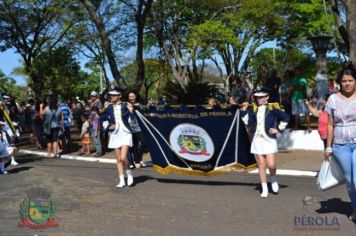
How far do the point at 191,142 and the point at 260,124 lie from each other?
1.67 meters

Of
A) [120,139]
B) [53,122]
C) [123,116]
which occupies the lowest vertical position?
[120,139]

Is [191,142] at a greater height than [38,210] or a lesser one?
greater

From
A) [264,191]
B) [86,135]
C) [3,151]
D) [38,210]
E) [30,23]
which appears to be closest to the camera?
[38,210]

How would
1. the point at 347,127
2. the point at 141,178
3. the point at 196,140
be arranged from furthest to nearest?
the point at 141,178
the point at 196,140
the point at 347,127

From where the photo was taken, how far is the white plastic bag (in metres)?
6.76

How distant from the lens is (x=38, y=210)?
26.0ft

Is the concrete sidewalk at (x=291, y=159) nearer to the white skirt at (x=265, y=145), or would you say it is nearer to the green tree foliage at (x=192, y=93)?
the green tree foliage at (x=192, y=93)

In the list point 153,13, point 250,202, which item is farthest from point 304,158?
point 153,13

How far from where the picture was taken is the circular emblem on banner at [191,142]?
9.67 m

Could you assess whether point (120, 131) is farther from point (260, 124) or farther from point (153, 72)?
point (153, 72)

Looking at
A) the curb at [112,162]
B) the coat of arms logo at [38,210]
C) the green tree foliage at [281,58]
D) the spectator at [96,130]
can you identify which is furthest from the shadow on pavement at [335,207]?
the green tree foliage at [281,58]

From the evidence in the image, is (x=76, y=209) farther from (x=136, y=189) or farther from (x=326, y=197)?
(x=326, y=197)

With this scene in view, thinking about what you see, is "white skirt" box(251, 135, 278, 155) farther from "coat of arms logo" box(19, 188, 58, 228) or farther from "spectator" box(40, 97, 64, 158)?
"spectator" box(40, 97, 64, 158)

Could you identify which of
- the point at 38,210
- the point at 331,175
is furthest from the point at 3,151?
the point at 331,175
